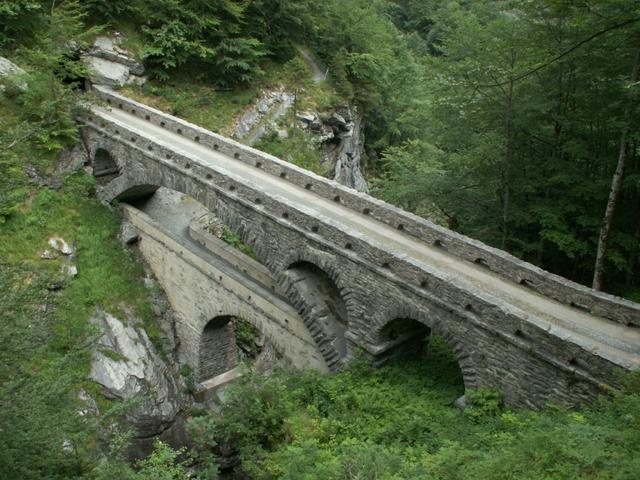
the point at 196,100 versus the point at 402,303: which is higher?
the point at 402,303

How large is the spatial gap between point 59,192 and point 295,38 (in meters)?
20.4

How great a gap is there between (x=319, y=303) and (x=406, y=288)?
128 inches

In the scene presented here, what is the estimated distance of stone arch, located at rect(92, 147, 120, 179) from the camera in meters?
22.1

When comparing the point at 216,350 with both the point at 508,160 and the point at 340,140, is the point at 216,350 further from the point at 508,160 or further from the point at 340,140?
the point at 340,140

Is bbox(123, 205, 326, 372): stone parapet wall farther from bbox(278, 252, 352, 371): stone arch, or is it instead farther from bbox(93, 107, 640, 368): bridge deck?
bbox(93, 107, 640, 368): bridge deck

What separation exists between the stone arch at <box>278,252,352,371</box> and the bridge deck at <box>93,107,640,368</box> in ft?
5.04

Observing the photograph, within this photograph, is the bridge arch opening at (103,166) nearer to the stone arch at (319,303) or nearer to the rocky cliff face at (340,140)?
the rocky cliff face at (340,140)

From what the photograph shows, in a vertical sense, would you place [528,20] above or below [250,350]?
above

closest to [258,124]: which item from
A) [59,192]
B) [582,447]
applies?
[59,192]

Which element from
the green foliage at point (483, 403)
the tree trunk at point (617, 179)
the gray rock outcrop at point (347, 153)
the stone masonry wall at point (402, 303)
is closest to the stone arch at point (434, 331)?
the stone masonry wall at point (402, 303)

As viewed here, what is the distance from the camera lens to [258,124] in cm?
2969

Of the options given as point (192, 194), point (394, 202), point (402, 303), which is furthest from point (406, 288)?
point (394, 202)

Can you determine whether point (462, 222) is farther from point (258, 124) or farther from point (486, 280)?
point (258, 124)

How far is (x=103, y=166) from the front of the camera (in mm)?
22516
